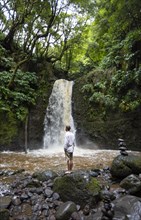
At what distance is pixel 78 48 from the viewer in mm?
21000

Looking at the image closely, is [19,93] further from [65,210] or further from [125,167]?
[65,210]

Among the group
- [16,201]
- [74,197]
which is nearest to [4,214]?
[16,201]

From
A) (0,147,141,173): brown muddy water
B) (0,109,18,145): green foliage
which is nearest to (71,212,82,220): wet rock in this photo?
(0,147,141,173): brown muddy water

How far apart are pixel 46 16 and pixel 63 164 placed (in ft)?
39.0

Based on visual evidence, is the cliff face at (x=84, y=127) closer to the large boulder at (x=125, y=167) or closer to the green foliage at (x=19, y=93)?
the green foliage at (x=19, y=93)

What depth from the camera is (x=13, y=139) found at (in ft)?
43.0

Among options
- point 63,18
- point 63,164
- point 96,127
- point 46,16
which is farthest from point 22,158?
point 63,18

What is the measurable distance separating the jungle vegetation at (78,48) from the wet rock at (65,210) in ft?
24.7

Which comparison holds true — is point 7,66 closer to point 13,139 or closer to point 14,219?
point 13,139

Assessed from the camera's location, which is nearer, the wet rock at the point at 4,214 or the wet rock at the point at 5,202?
the wet rock at the point at 4,214

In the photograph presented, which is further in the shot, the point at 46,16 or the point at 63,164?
the point at 46,16

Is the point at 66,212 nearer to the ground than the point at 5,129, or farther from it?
nearer to the ground

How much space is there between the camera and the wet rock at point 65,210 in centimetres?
520

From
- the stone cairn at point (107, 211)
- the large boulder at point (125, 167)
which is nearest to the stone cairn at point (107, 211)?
the stone cairn at point (107, 211)
